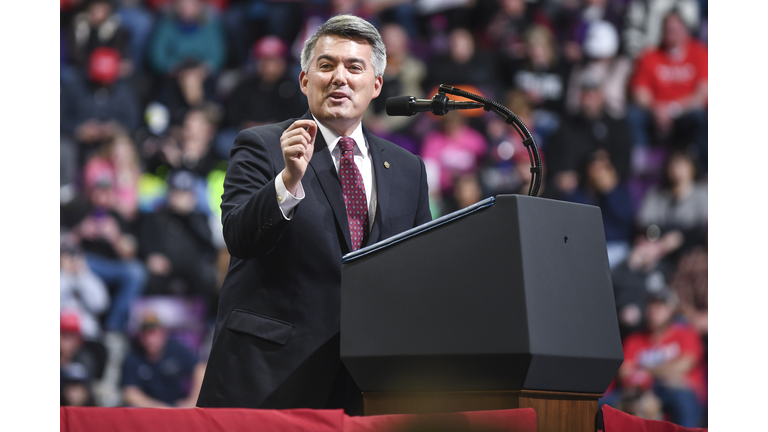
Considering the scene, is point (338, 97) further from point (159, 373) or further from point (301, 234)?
point (159, 373)

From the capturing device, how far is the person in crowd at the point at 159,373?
4090 mm

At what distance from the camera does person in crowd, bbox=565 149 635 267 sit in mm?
4594

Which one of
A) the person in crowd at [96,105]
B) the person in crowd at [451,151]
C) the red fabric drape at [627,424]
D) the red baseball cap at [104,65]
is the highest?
the red baseball cap at [104,65]

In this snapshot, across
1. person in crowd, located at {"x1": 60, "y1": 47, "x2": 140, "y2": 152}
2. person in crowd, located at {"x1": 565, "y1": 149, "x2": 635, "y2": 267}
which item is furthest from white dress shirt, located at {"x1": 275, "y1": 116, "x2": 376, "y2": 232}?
person in crowd, located at {"x1": 60, "y1": 47, "x2": 140, "y2": 152}

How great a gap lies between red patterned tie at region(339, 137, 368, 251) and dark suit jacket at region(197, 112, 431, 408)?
23 millimetres

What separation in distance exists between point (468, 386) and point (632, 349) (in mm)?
3355

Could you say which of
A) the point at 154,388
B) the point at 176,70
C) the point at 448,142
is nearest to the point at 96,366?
the point at 154,388

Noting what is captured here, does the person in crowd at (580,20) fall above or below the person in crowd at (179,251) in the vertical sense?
above

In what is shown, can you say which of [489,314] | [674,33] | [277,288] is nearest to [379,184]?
[277,288]

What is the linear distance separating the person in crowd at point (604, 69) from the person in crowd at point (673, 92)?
0.25 ft

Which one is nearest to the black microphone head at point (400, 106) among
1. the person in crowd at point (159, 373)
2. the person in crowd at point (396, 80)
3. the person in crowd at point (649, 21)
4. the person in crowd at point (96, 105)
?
the person in crowd at point (159, 373)

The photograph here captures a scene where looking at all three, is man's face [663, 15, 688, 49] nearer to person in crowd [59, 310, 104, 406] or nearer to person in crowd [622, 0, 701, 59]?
person in crowd [622, 0, 701, 59]

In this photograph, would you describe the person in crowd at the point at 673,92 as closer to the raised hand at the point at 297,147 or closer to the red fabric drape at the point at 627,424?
the red fabric drape at the point at 627,424

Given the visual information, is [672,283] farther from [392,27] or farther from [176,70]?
[176,70]
